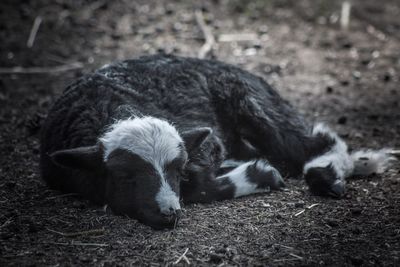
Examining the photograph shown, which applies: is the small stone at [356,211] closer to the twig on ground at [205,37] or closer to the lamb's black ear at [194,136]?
the lamb's black ear at [194,136]

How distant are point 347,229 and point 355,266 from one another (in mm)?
677

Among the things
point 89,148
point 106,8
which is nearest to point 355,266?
point 89,148

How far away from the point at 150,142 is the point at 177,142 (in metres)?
0.31

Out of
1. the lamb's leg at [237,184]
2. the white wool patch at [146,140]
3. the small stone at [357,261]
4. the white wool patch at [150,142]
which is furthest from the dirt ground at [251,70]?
the white wool patch at [146,140]

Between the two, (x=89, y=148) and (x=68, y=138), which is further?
(x=68, y=138)

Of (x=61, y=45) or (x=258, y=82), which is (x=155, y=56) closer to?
(x=258, y=82)

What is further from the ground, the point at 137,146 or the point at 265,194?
the point at 137,146

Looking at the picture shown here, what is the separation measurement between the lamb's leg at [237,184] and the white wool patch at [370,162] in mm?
1108

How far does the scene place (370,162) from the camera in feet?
22.1

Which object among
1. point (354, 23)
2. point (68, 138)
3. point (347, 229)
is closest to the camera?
point (347, 229)

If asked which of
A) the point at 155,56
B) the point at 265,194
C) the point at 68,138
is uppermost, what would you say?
the point at 155,56

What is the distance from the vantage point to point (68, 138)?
589cm

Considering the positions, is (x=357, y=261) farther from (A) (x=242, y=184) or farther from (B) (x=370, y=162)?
(B) (x=370, y=162)

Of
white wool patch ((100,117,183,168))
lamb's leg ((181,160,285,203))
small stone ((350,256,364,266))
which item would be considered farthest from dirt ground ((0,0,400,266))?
white wool patch ((100,117,183,168))
